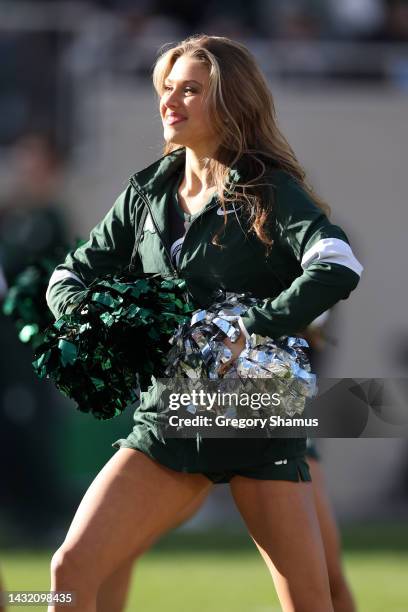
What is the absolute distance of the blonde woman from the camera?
11.7 feet

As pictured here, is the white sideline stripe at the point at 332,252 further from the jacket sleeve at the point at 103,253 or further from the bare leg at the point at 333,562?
the bare leg at the point at 333,562

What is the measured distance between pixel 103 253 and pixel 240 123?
0.59 m

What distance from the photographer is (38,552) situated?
8734mm

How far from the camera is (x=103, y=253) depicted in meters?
4.04

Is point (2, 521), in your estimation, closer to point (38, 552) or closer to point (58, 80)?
point (38, 552)

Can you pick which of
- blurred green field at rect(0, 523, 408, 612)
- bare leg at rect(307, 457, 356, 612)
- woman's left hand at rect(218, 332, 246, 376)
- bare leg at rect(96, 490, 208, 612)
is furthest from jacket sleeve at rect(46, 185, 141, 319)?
blurred green field at rect(0, 523, 408, 612)

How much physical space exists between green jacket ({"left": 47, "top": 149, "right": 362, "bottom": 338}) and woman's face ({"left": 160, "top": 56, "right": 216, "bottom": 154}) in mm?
161

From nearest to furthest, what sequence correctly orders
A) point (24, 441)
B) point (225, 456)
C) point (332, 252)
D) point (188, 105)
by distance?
point (332, 252), point (225, 456), point (188, 105), point (24, 441)

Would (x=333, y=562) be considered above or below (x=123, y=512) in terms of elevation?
below

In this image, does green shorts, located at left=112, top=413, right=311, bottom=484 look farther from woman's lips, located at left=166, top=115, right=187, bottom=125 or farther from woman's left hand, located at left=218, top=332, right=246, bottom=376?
woman's lips, located at left=166, top=115, right=187, bottom=125

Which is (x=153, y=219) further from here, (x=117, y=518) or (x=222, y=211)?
(x=117, y=518)

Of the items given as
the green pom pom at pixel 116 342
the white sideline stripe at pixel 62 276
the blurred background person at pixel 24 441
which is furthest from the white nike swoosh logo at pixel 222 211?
the blurred background person at pixel 24 441

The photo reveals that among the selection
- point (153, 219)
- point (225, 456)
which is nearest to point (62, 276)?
point (153, 219)

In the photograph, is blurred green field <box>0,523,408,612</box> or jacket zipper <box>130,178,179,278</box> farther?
blurred green field <box>0,523,408,612</box>
